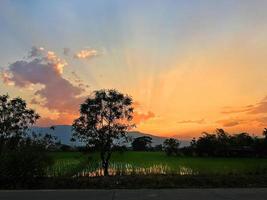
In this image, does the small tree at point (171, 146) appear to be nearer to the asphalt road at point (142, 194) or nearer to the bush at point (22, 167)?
the bush at point (22, 167)

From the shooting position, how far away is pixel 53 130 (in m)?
21.6

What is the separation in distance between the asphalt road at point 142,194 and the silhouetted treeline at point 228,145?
17890 mm

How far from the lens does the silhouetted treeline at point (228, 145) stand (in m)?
29.7

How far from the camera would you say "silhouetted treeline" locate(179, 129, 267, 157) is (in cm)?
2969

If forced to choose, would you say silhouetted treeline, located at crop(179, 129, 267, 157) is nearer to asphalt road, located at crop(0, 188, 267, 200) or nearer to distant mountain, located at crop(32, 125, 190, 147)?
distant mountain, located at crop(32, 125, 190, 147)

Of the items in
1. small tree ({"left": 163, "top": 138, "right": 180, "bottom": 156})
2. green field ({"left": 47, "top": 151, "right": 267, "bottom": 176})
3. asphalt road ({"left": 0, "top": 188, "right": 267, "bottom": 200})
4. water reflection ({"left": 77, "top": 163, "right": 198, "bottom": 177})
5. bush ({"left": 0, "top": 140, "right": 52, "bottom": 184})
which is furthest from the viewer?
small tree ({"left": 163, "top": 138, "right": 180, "bottom": 156})

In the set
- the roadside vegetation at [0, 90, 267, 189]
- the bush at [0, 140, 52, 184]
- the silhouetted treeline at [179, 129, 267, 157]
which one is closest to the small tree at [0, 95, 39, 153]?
Result: the roadside vegetation at [0, 90, 267, 189]

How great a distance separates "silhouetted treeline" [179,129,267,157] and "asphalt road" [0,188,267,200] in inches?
704

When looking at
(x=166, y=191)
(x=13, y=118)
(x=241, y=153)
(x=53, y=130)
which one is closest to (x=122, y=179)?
(x=166, y=191)

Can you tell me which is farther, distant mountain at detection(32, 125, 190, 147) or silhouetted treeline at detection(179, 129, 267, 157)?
silhouetted treeline at detection(179, 129, 267, 157)

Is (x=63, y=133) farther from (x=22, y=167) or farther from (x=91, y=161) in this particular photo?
(x=22, y=167)

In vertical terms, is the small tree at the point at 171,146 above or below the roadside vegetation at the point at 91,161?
above

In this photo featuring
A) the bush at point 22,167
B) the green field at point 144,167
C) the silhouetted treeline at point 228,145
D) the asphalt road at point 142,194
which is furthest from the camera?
the silhouetted treeline at point 228,145

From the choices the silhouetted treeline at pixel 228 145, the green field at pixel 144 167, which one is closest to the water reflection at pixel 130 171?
the green field at pixel 144 167
